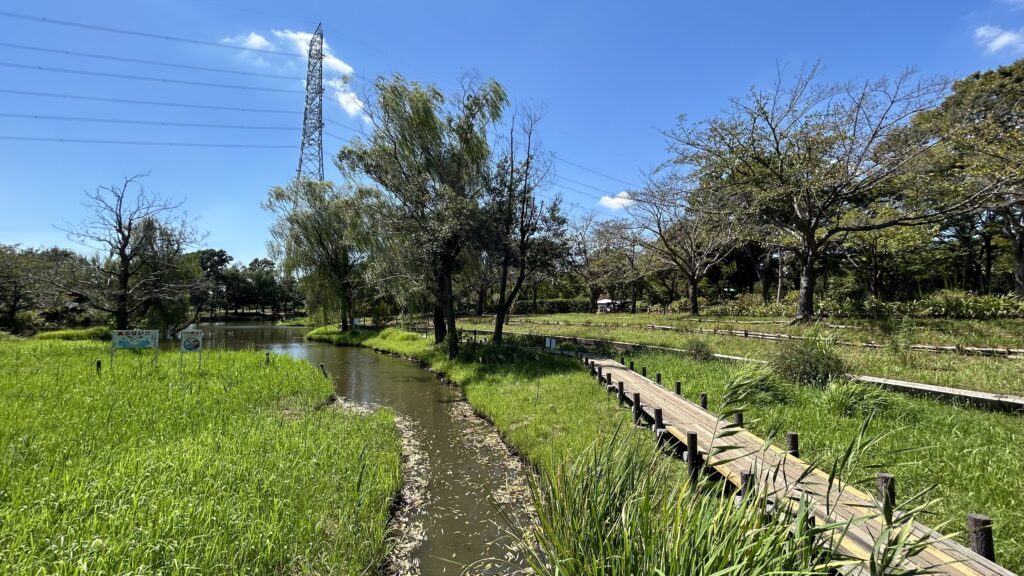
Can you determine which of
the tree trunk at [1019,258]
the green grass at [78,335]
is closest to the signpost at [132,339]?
the green grass at [78,335]

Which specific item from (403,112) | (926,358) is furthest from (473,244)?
(926,358)

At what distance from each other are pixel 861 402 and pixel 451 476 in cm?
684

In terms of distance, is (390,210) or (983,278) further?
(983,278)

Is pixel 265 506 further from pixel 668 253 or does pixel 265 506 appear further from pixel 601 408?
pixel 668 253

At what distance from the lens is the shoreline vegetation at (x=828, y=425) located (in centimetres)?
420

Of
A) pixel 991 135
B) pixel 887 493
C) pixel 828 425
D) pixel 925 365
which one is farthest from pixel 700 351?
pixel 991 135

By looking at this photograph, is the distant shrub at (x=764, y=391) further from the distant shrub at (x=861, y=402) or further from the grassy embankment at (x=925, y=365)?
the grassy embankment at (x=925, y=365)

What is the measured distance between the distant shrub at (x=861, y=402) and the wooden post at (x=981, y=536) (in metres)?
4.62

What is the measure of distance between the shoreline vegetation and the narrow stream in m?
0.62

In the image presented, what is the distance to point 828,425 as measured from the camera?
6605 mm

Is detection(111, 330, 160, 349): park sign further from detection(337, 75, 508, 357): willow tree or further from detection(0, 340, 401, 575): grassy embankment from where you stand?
detection(337, 75, 508, 357): willow tree

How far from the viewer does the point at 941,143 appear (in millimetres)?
15188

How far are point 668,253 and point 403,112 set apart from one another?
63.4ft

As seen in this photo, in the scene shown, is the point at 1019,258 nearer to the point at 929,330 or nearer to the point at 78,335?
the point at 929,330
